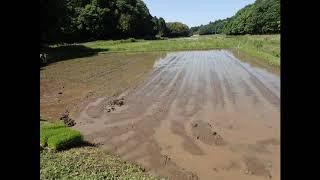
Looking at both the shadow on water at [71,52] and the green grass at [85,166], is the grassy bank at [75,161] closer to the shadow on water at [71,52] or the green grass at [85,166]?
the green grass at [85,166]

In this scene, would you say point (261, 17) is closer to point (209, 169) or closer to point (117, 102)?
point (117, 102)

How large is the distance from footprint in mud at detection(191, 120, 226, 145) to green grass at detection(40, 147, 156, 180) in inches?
133

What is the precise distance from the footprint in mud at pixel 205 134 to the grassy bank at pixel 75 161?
3.37 m

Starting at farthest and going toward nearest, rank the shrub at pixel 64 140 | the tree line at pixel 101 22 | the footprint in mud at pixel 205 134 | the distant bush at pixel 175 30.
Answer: the distant bush at pixel 175 30 < the tree line at pixel 101 22 < the footprint in mud at pixel 205 134 < the shrub at pixel 64 140

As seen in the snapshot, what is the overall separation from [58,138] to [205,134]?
190 inches

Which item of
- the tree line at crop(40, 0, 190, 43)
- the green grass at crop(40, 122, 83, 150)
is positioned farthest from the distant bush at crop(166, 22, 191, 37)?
the green grass at crop(40, 122, 83, 150)

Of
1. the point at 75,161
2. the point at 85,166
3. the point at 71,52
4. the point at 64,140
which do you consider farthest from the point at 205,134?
the point at 71,52

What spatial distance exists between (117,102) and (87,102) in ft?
5.49

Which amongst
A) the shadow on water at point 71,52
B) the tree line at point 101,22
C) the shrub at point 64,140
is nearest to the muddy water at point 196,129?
the shrub at point 64,140

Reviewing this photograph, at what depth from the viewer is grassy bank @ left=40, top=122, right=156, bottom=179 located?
9086mm

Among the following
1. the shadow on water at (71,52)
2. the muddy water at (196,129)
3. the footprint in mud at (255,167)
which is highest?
the shadow on water at (71,52)

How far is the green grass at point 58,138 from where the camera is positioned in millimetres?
11734

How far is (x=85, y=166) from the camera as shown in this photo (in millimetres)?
9727

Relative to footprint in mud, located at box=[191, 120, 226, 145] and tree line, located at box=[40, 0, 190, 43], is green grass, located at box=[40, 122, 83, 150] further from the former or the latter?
tree line, located at box=[40, 0, 190, 43]
